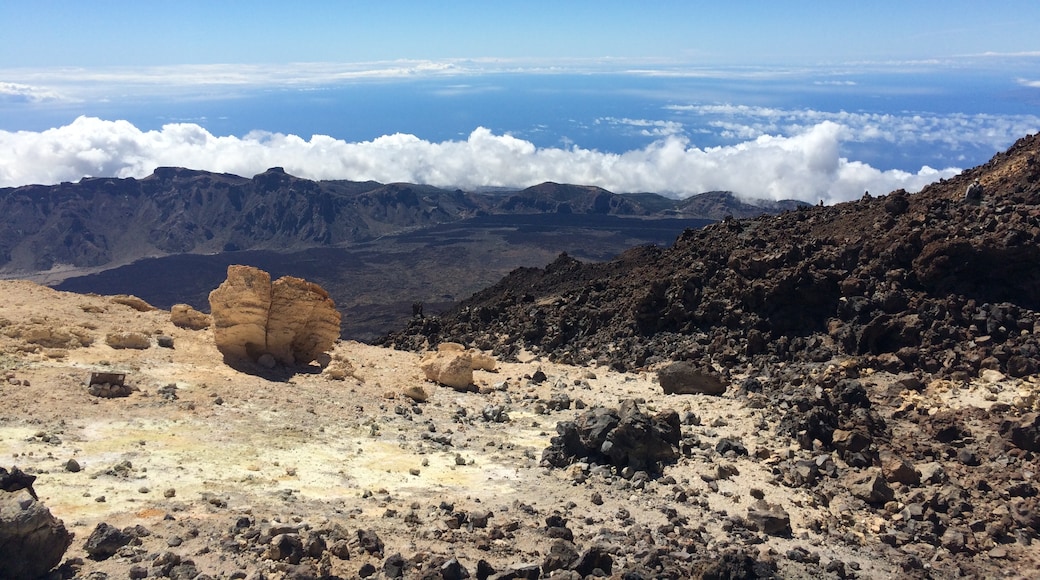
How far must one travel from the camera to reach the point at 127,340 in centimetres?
1511

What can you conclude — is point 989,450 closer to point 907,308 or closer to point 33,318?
point 907,308

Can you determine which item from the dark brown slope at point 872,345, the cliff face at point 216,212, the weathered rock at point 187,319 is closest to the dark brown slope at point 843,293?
the dark brown slope at point 872,345

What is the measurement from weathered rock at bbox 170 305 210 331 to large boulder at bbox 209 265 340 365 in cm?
145

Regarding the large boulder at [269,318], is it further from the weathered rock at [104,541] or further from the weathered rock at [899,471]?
the weathered rock at [899,471]

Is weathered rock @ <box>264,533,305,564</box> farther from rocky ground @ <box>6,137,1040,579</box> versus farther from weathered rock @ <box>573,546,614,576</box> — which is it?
weathered rock @ <box>573,546,614,576</box>

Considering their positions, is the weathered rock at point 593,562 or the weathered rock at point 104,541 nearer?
the weathered rock at point 104,541

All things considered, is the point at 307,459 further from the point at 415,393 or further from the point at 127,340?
the point at 127,340

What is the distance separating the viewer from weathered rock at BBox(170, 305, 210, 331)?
1752cm

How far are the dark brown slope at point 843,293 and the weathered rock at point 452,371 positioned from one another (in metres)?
5.20

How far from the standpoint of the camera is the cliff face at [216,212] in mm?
139250

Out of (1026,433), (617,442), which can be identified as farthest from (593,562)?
(1026,433)

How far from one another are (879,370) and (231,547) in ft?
44.3

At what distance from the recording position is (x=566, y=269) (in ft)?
134

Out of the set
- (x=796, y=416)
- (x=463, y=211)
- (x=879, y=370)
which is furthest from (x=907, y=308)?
(x=463, y=211)
